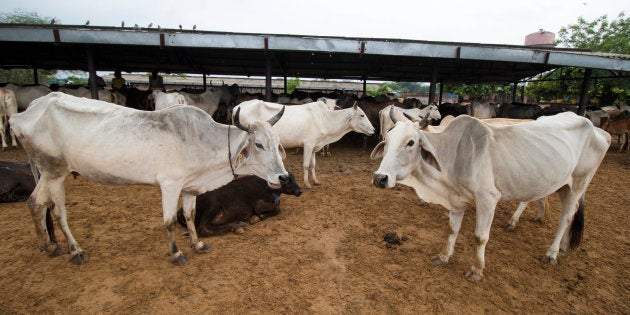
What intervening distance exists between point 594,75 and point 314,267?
68.9 ft

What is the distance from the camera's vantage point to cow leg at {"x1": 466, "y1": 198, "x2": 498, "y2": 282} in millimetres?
2943

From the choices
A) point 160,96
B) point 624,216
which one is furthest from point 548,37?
point 160,96

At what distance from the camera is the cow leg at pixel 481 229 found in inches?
116

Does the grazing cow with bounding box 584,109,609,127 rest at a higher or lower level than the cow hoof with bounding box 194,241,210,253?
higher

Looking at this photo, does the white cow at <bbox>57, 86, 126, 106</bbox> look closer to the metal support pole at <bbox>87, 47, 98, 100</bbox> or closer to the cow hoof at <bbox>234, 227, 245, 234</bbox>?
the metal support pole at <bbox>87, 47, 98, 100</bbox>

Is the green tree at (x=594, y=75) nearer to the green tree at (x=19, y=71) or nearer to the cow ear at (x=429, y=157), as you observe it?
the cow ear at (x=429, y=157)

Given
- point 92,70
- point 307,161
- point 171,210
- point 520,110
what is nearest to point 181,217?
point 171,210

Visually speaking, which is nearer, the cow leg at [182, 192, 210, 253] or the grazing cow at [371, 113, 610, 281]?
the grazing cow at [371, 113, 610, 281]

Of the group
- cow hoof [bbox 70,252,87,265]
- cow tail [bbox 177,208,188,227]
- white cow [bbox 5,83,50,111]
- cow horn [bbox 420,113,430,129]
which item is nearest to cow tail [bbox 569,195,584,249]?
cow horn [bbox 420,113,430,129]

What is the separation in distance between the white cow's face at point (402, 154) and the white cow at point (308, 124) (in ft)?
11.0

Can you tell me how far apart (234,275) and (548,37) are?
36089 mm

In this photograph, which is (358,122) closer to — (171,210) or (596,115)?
(171,210)

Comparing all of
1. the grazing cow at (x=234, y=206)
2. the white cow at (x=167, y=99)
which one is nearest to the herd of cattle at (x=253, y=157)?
the grazing cow at (x=234, y=206)

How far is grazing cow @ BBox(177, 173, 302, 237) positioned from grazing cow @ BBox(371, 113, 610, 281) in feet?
5.80
